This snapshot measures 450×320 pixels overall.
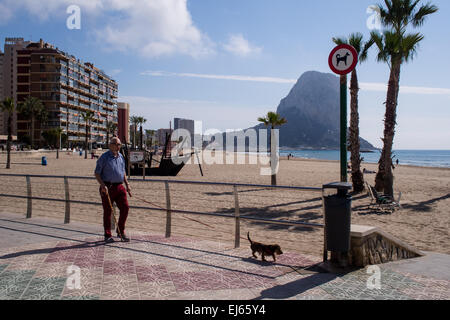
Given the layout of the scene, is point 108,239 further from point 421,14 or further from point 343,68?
point 421,14

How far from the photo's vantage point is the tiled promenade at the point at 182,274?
11.8 feet

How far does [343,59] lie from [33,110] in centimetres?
9411

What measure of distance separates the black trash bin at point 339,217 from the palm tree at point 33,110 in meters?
92.7

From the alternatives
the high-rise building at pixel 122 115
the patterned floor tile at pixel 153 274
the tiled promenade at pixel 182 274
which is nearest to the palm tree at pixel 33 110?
the high-rise building at pixel 122 115

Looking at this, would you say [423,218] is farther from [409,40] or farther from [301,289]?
[301,289]

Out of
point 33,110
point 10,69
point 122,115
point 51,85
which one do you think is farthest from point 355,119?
point 10,69

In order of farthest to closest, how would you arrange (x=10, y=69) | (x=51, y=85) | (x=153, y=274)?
(x=10, y=69)
(x=51, y=85)
(x=153, y=274)

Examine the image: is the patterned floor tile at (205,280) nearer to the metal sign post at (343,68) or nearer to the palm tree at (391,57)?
the metal sign post at (343,68)

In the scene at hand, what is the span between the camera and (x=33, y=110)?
84312 millimetres

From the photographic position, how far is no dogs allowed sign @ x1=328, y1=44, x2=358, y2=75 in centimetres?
487

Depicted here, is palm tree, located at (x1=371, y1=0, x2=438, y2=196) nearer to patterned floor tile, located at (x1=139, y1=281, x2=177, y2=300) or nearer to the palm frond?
the palm frond

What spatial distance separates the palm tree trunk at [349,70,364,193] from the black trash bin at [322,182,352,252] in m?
12.5

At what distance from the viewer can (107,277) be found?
4008 millimetres
